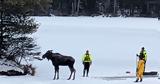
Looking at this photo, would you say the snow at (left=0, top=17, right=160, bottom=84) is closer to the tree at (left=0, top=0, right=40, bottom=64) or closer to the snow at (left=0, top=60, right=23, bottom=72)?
the snow at (left=0, top=60, right=23, bottom=72)

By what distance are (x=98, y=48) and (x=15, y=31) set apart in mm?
14488

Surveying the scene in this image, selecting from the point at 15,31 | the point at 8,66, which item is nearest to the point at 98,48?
the point at 15,31

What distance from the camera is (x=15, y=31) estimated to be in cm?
2944

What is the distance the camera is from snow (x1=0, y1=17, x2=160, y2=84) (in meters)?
25.3

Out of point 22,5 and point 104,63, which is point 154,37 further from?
point 22,5

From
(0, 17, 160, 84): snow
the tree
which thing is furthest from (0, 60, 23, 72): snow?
(0, 17, 160, 84): snow

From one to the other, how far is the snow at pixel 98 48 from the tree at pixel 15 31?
148 centimetres

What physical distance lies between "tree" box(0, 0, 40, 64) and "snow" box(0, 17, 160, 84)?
58.2 inches

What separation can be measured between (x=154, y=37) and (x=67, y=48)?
1365cm

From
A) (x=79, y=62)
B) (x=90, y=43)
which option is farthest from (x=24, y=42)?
(x=90, y=43)

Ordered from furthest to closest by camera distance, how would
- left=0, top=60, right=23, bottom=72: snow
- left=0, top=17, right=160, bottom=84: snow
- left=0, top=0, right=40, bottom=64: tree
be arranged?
left=0, top=0, right=40, bottom=64: tree, left=0, top=60, right=23, bottom=72: snow, left=0, top=17, right=160, bottom=84: snow

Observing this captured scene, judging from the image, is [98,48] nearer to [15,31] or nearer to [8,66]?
[15,31]

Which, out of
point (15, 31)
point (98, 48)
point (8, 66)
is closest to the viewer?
point (8, 66)

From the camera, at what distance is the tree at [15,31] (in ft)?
95.9
